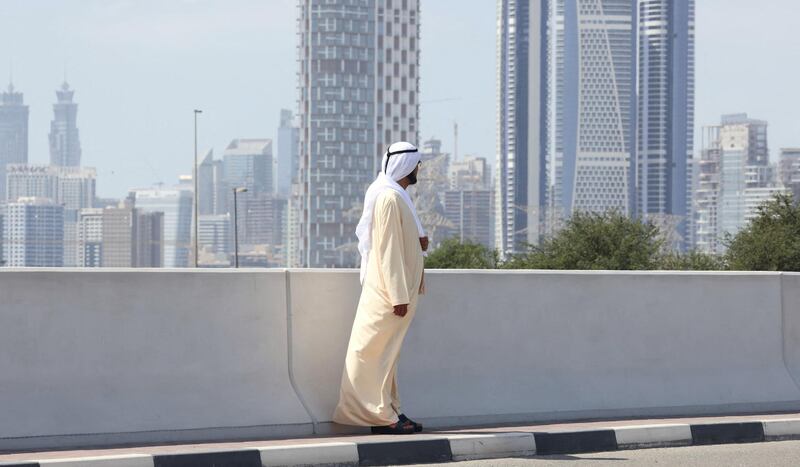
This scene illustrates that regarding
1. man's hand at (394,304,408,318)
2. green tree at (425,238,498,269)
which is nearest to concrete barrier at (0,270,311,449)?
man's hand at (394,304,408,318)

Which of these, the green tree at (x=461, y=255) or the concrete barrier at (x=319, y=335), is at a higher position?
the concrete barrier at (x=319, y=335)

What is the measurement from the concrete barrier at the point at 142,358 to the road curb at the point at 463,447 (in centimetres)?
60

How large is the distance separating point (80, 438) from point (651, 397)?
149 inches

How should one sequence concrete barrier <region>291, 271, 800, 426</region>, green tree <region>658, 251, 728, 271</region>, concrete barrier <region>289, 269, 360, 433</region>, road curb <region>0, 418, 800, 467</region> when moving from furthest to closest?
green tree <region>658, 251, 728, 271</region>, concrete barrier <region>291, 271, 800, 426</region>, concrete barrier <region>289, 269, 360, 433</region>, road curb <region>0, 418, 800, 467</region>

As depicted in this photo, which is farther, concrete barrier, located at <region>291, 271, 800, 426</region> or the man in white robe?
concrete barrier, located at <region>291, 271, 800, 426</region>

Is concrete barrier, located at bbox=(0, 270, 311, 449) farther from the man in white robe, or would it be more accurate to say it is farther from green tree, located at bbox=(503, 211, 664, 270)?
green tree, located at bbox=(503, 211, 664, 270)

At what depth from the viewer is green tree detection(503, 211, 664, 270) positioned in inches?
1870

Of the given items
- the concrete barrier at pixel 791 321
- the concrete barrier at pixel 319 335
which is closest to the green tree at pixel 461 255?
the concrete barrier at pixel 791 321

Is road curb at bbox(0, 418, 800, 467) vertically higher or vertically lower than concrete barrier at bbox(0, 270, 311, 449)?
lower

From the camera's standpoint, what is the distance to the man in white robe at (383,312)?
310 inches

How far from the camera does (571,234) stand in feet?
163

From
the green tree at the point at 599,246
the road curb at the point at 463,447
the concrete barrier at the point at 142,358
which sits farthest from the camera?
the green tree at the point at 599,246

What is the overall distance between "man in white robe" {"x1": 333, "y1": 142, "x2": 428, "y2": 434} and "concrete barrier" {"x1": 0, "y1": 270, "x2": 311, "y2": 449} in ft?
1.22

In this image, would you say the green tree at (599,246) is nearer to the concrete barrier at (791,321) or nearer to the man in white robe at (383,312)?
the concrete barrier at (791,321)
